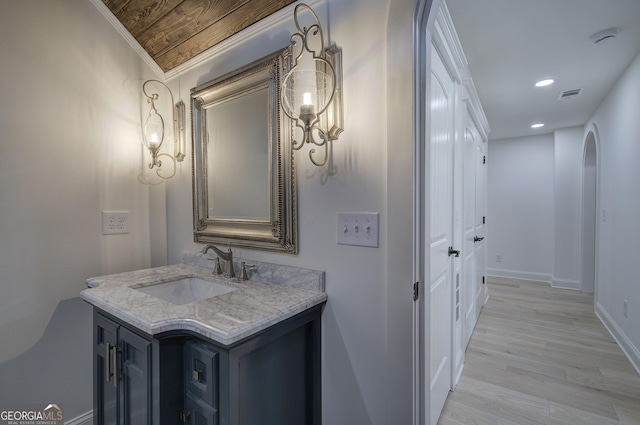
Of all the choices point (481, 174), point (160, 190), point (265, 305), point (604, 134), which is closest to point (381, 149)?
point (265, 305)

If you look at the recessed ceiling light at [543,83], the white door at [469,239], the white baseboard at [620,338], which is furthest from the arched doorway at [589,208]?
the white door at [469,239]

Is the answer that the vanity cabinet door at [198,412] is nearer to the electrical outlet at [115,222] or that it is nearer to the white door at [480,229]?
the electrical outlet at [115,222]

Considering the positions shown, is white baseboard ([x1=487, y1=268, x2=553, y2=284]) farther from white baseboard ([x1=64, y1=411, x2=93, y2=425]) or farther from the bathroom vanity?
white baseboard ([x1=64, y1=411, x2=93, y2=425])

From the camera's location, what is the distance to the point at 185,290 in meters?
1.57

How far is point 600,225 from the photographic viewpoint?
3.01 meters

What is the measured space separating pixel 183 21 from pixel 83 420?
2.25m

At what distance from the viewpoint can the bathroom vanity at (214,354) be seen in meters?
0.90

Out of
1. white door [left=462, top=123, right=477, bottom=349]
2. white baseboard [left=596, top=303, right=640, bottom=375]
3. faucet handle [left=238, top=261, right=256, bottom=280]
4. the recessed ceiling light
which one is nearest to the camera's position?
faucet handle [left=238, top=261, right=256, bottom=280]

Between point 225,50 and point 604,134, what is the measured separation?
3.68 meters

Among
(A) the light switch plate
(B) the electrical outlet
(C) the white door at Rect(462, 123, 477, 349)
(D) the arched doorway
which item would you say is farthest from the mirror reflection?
(D) the arched doorway

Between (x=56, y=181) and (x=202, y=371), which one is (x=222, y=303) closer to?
(x=202, y=371)

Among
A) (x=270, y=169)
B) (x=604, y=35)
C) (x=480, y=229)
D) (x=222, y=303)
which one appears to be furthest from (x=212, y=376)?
(x=480, y=229)

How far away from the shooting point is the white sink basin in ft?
4.80

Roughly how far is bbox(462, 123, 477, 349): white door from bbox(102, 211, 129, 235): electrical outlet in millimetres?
2375
